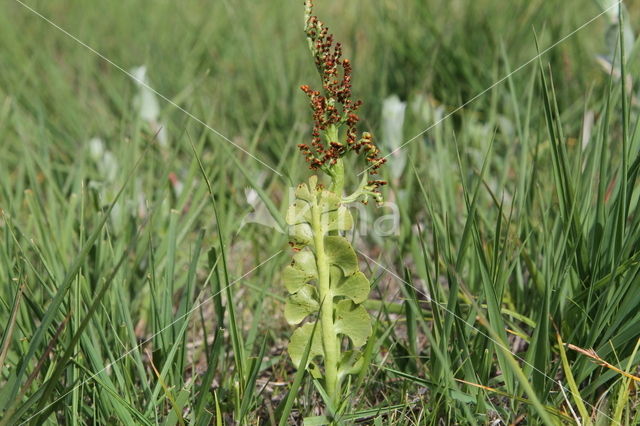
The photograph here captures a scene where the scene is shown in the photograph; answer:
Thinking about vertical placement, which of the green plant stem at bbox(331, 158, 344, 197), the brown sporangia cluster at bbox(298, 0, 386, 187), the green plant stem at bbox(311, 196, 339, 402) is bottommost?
the green plant stem at bbox(311, 196, 339, 402)

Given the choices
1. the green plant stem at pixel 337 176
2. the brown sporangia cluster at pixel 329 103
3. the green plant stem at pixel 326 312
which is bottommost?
the green plant stem at pixel 326 312

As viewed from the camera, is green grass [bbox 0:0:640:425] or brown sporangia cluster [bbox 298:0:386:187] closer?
brown sporangia cluster [bbox 298:0:386:187]

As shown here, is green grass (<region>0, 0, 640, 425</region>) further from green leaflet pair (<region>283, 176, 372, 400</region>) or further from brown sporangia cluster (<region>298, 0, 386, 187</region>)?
brown sporangia cluster (<region>298, 0, 386, 187</region>)

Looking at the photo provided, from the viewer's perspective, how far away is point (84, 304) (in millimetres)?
1155

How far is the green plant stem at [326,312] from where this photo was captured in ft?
2.84

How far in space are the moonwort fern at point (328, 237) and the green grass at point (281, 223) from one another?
5cm

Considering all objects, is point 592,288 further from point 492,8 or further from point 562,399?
point 492,8

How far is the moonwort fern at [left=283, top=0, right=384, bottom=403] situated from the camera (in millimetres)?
848

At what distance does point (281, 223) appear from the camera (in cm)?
120

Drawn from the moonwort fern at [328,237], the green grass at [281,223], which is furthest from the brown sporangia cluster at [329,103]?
the green grass at [281,223]

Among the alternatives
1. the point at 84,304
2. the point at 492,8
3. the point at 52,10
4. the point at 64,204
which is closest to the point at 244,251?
the point at 64,204

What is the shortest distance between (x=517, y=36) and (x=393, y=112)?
76 cm

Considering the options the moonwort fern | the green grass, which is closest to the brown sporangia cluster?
the moonwort fern

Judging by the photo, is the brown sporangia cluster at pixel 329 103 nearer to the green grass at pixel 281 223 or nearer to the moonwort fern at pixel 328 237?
the moonwort fern at pixel 328 237
